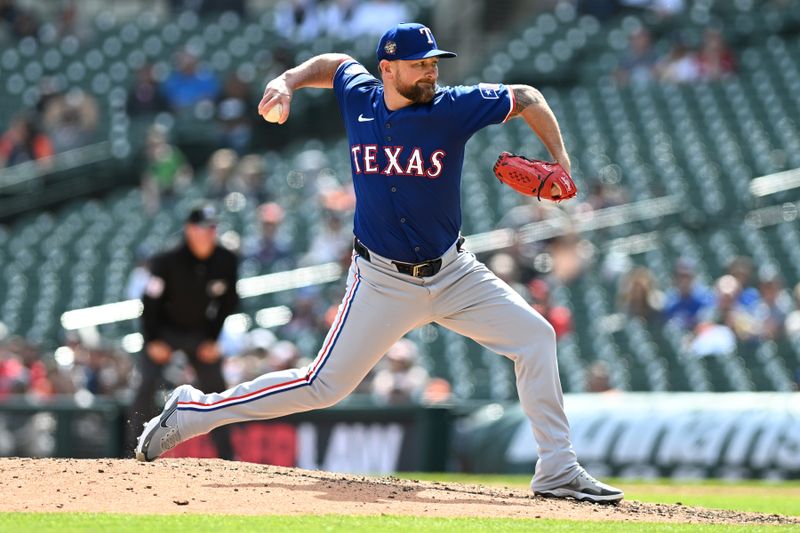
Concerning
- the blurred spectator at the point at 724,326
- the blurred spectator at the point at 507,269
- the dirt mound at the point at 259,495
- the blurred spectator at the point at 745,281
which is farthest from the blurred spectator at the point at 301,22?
the dirt mound at the point at 259,495

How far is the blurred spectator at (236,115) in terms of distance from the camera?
1902cm

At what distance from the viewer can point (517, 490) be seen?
681 cm

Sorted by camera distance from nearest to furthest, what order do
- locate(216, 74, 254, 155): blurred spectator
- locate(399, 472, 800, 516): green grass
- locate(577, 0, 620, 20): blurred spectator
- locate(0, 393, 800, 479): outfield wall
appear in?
locate(399, 472, 800, 516): green grass, locate(0, 393, 800, 479): outfield wall, locate(216, 74, 254, 155): blurred spectator, locate(577, 0, 620, 20): blurred spectator

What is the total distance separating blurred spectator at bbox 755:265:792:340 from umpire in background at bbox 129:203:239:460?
199 inches

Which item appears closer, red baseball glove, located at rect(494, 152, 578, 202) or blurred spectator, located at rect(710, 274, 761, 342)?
red baseball glove, located at rect(494, 152, 578, 202)

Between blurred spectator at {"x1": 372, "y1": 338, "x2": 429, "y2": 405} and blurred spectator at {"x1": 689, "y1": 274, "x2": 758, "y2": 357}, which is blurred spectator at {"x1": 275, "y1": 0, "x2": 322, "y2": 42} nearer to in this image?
blurred spectator at {"x1": 372, "y1": 338, "x2": 429, "y2": 405}

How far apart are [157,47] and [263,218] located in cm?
717

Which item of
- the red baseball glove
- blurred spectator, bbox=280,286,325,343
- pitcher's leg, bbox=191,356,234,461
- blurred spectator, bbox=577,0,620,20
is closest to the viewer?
the red baseball glove

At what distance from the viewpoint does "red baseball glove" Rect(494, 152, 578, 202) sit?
592 cm

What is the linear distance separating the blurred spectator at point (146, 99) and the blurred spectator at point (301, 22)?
2.44 meters

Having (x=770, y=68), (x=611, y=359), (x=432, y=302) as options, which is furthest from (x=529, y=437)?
(x=770, y=68)

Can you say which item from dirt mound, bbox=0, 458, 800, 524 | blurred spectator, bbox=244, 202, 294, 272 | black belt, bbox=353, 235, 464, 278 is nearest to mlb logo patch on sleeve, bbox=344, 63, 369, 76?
black belt, bbox=353, 235, 464, 278

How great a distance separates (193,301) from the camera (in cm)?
939

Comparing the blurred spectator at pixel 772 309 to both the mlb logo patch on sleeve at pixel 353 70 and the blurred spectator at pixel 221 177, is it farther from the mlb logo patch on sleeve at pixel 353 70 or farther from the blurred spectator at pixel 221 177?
the mlb logo patch on sleeve at pixel 353 70
